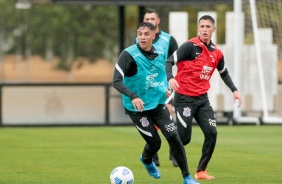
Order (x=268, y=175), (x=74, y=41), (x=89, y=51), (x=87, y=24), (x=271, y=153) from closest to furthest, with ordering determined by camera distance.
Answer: (x=268, y=175) < (x=271, y=153) < (x=87, y=24) < (x=74, y=41) < (x=89, y=51)

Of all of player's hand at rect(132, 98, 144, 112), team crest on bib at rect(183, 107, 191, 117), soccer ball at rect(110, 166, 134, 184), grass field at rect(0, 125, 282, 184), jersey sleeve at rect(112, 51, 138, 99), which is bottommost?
grass field at rect(0, 125, 282, 184)

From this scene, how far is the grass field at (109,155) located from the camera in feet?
42.8

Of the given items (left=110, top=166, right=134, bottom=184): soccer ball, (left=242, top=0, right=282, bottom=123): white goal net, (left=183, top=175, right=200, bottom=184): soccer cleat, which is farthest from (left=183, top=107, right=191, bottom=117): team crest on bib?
(left=242, top=0, right=282, bottom=123): white goal net

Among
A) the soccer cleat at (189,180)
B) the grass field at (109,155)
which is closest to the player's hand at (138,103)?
the soccer cleat at (189,180)

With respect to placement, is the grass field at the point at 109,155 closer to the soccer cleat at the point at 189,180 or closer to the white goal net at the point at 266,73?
the soccer cleat at the point at 189,180

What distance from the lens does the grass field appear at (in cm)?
1304

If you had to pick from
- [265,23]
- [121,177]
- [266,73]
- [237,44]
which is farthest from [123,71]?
[265,23]

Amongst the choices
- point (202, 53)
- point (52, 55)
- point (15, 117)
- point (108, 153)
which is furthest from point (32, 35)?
point (202, 53)

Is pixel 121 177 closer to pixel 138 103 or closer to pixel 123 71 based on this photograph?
pixel 138 103

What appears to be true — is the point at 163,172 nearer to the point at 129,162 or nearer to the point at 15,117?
the point at 129,162

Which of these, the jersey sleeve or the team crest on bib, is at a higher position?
the jersey sleeve

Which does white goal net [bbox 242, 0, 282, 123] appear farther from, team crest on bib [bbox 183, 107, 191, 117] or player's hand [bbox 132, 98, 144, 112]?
player's hand [bbox 132, 98, 144, 112]

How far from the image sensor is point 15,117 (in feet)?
85.4

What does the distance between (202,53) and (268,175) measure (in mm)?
1969
